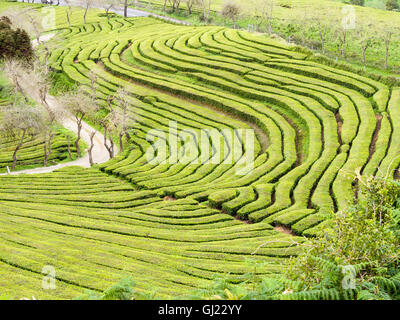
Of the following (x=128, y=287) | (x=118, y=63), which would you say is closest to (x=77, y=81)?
(x=118, y=63)

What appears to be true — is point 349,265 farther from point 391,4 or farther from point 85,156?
point 391,4

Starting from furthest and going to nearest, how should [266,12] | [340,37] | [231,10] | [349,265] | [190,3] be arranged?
[190,3] < [266,12] < [231,10] < [340,37] < [349,265]

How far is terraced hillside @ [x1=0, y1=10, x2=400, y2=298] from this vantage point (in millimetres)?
20609

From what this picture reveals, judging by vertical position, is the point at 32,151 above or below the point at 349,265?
below

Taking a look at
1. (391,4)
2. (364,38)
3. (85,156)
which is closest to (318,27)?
(364,38)

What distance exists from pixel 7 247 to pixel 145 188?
1737cm

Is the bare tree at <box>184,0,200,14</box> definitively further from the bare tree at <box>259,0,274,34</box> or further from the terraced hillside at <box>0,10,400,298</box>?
the terraced hillside at <box>0,10,400,298</box>

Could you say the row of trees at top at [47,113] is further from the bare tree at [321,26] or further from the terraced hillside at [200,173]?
the bare tree at [321,26]

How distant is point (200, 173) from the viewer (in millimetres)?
39219

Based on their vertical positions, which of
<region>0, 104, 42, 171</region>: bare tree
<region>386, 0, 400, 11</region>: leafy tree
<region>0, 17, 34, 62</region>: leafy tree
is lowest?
<region>0, 104, 42, 171</region>: bare tree

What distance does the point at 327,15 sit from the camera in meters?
82.5

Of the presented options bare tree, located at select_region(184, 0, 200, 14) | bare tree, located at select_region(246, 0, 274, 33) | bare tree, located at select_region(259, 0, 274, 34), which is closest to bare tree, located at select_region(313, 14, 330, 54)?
bare tree, located at select_region(259, 0, 274, 34)

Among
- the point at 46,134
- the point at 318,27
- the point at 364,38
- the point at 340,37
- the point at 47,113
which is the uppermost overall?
the point at 318,27
